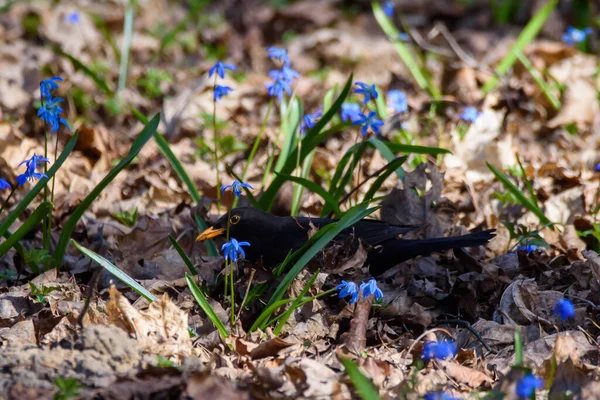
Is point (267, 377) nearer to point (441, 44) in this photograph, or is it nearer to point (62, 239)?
point (62, 239)

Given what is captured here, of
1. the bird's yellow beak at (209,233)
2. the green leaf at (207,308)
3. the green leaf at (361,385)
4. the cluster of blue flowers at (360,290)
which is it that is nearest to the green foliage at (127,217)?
the bird's yellow beak at (209,233)

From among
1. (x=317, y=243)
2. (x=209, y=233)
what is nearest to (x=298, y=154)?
(x=209, y=233)

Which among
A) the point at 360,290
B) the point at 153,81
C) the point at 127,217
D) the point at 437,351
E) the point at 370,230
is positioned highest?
the point at 153,81

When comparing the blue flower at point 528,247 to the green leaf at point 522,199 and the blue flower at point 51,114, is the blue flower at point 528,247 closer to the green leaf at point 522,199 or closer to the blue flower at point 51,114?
the green leaf at point 522,199

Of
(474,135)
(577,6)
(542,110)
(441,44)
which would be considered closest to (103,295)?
(474,135)

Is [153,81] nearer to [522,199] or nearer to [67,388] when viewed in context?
[522,199]

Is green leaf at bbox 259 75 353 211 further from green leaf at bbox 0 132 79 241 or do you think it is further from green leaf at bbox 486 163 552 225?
green leaf at bbox 0 132 79 241

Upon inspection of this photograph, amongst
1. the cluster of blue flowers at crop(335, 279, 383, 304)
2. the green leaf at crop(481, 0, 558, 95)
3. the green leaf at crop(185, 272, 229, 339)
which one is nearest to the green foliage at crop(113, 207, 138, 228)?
the green leaf at crop(185, 272, 229, 339)
